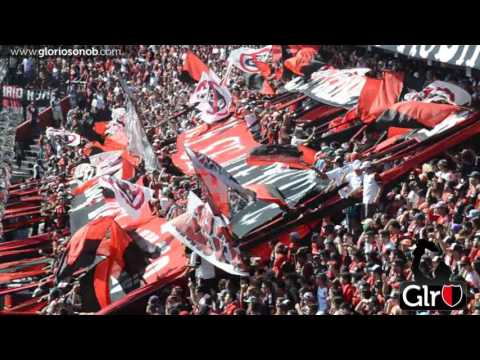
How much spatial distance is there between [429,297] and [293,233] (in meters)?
1.37

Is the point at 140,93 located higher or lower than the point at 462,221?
higher

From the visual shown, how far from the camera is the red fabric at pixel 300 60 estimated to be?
10.1 metres

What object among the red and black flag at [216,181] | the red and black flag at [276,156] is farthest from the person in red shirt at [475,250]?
the red and black flag at [216,181]

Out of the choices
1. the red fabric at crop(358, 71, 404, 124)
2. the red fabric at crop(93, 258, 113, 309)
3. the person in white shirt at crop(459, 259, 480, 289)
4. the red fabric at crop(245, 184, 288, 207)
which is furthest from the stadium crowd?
the red fabric at crop(245, 184, 288, 207)

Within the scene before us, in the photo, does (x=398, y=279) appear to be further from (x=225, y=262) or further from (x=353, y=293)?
(x=225, y=262)

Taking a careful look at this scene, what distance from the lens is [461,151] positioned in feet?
32.1

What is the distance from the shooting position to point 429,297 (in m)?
9.65

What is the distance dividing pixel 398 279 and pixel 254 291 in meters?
1.32

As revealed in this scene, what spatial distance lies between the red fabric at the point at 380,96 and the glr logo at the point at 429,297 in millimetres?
1631

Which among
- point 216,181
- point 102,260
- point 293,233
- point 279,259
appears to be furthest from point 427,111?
point 102,260

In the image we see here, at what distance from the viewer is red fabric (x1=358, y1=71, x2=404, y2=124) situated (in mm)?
10039

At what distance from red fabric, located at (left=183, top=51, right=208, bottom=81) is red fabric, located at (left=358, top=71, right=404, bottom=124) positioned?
1550mm

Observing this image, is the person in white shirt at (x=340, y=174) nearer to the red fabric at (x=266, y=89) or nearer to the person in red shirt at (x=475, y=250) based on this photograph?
the red fabric at (x=266, y=89)
